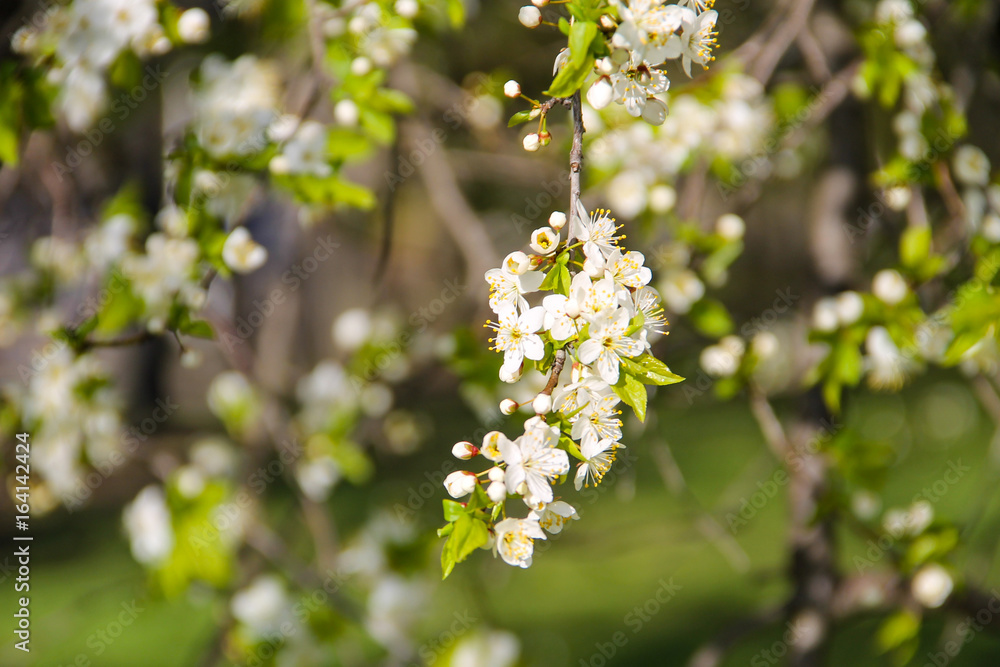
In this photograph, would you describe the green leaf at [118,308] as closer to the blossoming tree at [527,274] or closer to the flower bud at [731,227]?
the blossoming tree at [527,274]

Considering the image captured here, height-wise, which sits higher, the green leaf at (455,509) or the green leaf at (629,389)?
the green leaf at (629,389)

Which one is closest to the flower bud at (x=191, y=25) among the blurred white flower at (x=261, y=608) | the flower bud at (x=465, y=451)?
the flower bud at (x=465, y=451)

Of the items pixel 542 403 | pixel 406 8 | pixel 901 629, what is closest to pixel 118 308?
pixel 406 8

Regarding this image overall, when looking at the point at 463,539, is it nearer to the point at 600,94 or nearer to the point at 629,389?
the point at 629,389

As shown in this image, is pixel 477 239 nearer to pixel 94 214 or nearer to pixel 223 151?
pixel 223 151

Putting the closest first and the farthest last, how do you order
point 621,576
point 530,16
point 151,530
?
point 530,16 → point 151,530 → point 621,576

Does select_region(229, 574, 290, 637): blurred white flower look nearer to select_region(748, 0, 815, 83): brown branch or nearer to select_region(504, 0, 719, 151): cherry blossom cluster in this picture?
select_region(504, 0, 719, 151): cherry blossom cluster

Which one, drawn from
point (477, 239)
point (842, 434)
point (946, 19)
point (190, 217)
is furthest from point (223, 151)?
point (946, 19)

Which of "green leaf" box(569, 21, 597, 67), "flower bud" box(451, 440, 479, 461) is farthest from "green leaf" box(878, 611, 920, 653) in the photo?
"green leaf" box(569, 21, 597, 67)
